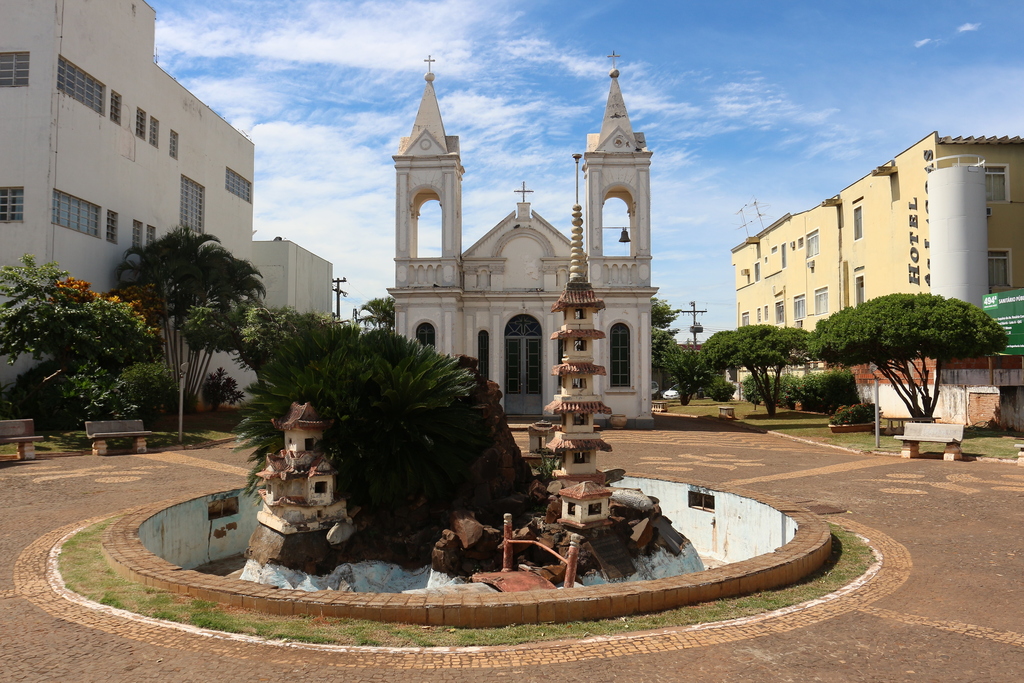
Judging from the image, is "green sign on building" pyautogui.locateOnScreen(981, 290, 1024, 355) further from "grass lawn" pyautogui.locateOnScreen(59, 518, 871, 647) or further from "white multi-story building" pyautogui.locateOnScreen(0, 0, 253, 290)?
"white multi-story building" pyautogui.locateOnScreen(0, 0, 253, 290)

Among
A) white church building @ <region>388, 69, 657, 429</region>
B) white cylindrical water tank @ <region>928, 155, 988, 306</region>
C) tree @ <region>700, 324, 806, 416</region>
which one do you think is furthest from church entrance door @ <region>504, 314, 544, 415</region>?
white cylindrical water tank @ <region>928, 155, 988, 306</region>

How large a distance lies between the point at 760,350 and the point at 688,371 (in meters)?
10.1

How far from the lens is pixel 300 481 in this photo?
8.47 metres

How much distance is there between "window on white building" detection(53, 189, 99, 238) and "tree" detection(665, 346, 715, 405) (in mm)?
30548

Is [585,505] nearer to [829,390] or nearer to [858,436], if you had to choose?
[858,436]

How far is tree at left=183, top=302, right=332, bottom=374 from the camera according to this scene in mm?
→ 26938

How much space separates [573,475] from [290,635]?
193 inches

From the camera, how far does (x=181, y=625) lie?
559 centimetres

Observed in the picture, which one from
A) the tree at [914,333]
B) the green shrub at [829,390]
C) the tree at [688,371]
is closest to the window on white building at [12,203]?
the tree at [914,333]

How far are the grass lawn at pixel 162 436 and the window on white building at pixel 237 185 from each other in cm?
1519

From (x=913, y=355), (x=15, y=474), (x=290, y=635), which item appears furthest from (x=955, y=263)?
(x=15, y=474)

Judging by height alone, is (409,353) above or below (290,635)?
A: above

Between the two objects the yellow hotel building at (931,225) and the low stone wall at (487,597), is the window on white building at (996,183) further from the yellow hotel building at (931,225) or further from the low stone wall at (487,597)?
the low stone wall at (487,597)

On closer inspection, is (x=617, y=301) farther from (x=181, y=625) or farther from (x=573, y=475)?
(x=181, y=625)
